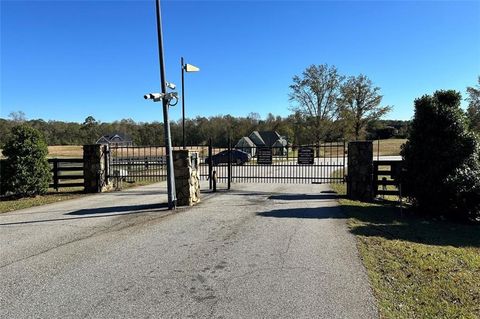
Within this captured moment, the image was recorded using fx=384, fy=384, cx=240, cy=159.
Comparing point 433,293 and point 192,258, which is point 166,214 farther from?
point 433,293

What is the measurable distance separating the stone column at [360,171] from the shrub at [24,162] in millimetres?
10123

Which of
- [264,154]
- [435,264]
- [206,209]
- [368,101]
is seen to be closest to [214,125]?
[368,101]

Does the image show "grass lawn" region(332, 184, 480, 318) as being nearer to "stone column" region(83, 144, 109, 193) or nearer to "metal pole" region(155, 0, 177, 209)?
"metal pole" region(155, 0, 177, 209)

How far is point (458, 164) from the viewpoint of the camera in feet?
32.9

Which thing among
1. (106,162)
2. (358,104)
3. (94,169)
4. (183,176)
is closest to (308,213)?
(183,176)

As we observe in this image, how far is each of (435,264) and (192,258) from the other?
3.61 metres

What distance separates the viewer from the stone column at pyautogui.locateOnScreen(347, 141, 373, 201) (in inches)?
493

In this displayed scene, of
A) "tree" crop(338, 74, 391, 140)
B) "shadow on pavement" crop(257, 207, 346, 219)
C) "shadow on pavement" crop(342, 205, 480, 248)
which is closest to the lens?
"shadow on pavement" crop(342, 205, 480, 248)

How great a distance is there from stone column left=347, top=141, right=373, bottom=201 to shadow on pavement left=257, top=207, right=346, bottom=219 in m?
2.52

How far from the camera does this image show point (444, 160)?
10109 millimetres

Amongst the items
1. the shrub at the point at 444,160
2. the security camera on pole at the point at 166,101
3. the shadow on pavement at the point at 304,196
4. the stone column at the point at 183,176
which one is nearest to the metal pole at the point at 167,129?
the security camera on pole at the point at 166,101

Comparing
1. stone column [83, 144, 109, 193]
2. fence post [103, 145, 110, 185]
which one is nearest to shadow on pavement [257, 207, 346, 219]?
stone column [83, 144, 109, 193]

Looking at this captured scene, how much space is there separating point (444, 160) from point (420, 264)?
214 inches

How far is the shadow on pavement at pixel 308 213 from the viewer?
9258 mm
